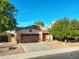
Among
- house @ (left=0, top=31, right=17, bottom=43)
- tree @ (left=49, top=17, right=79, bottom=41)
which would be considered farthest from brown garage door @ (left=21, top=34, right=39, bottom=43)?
tree @ (left=49, top=17, right=79, bottom=41)

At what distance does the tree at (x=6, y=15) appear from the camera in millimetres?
28656

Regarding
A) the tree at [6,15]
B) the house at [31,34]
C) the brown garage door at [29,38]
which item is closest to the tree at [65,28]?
the house at [31,34]

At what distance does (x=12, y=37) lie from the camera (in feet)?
150

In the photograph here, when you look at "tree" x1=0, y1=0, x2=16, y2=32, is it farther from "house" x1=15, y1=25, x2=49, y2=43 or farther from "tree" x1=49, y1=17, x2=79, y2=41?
"tree" x1=49, y1=17, x2=79, y2=41

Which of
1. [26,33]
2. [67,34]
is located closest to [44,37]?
[26,33]

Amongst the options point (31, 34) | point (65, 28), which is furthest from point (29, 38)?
point (65, 28)

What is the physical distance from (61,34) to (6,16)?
1549 centimetres

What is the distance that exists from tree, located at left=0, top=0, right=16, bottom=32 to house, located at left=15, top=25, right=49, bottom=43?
428 inches

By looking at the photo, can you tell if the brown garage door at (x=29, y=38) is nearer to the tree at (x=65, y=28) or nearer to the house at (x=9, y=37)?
the house at (x=9, y=37)

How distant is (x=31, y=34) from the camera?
4500 cm

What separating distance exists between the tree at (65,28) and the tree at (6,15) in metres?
13.0

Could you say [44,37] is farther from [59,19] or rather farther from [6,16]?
[6,16]

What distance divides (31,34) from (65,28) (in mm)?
8954

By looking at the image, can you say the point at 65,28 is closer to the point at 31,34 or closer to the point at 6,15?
the point at 31,34
